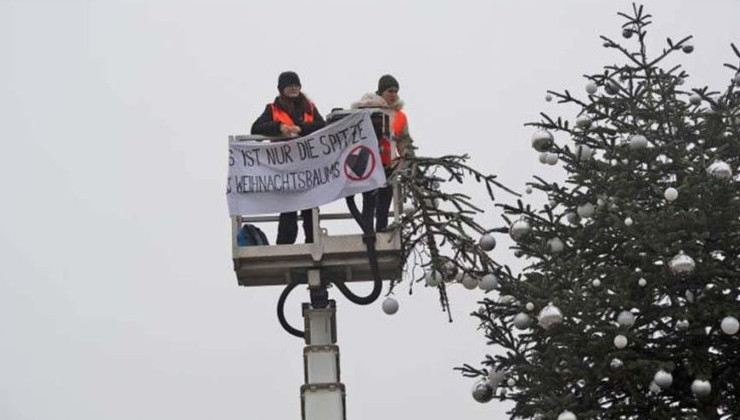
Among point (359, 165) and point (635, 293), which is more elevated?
point (359, 165)

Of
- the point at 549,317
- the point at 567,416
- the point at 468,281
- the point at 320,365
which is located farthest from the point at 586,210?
the point at 320,365

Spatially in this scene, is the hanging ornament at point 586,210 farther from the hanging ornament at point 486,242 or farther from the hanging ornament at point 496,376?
the hanging ornament at point 496,376

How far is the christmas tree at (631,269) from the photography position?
14836 mm

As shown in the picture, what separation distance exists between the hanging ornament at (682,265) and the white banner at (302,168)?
2.74 m

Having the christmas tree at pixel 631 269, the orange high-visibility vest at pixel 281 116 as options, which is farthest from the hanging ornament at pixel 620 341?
the orange high-visibility vest at pixel 281 116

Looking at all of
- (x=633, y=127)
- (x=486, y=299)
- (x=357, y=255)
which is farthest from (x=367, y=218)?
(x=633, y=127)

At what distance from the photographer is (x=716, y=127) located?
15797 millimetres

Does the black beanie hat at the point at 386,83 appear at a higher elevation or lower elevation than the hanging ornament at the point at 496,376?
higher

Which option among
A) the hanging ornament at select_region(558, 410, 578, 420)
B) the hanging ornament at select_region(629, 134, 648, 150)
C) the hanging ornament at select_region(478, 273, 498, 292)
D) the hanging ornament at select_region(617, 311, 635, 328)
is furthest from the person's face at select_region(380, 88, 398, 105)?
the hanging ornament at select_region(558, 410, 578, 420)

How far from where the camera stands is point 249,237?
15414 millimetres

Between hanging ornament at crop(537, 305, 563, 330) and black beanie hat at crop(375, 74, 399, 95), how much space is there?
253 centimetres

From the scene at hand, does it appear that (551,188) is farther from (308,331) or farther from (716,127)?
(308,331)

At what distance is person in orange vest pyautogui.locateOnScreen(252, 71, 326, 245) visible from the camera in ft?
50.9

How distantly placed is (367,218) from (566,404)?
94.2 inches
